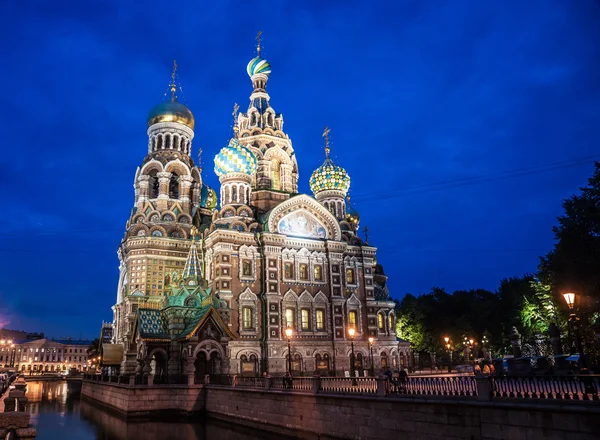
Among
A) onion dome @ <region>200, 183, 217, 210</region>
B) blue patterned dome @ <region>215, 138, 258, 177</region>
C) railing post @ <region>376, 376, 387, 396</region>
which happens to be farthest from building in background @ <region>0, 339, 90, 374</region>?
railing post @ <region>376, 376, 387, 396</region>

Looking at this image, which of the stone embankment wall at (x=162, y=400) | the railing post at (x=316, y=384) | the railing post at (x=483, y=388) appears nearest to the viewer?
the railing post at (x=483, y=388)

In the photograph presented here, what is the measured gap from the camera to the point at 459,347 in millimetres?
59344

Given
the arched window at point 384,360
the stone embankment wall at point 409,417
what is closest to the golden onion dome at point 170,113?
the arched window at point 384,360

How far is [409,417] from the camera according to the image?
14477 millimetres

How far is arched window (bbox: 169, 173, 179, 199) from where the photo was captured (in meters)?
42.7

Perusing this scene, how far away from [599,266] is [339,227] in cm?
1816

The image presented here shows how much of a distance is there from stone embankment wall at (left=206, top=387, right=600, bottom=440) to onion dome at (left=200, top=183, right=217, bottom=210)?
25552 mm

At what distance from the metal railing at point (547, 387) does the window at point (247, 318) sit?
2192 cm

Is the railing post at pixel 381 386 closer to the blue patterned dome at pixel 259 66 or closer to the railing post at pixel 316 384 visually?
the railing post at pixel 316 384

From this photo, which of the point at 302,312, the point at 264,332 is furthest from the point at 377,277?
the point at 264,332

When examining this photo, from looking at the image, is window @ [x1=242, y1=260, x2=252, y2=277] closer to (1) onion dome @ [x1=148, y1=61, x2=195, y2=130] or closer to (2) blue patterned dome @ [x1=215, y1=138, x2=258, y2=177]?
(2) blue patterned dome @ [x1=215, y1=138, x2=258, y2=177]

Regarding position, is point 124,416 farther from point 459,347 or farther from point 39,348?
point 39,348

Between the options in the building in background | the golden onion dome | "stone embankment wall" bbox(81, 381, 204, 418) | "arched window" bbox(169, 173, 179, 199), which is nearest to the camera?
"stone embankment wall" bbox(81, 381, 204, 418)

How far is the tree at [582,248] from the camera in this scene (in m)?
27.0
